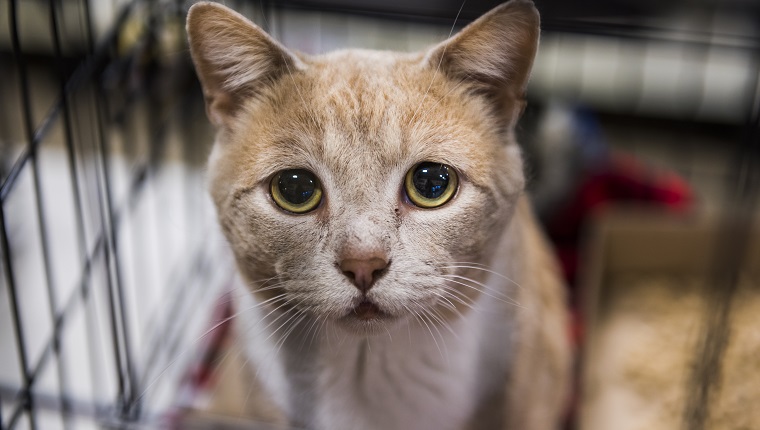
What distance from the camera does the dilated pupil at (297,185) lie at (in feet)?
2.30

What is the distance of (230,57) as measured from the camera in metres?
0.70

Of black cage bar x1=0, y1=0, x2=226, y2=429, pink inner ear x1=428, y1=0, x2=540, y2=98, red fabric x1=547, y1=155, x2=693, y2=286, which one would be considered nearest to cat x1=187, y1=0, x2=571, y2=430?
pink inner ear x1=428, y1=0, x2=540, y2=98

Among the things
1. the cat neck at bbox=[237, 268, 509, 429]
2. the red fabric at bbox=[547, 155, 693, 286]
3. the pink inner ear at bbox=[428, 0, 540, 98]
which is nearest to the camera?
the pink inner ear at bbox=[428, 0, 540, 98]

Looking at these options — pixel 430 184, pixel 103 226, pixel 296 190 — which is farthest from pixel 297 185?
pixel 103 226

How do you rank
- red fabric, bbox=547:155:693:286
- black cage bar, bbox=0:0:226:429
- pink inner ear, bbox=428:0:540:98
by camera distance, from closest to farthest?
pink inner ear, bbox=428:0:540:98 → black cage bar, bbox=0:0:226:429 → red fabric, bbox=547:155:693:286

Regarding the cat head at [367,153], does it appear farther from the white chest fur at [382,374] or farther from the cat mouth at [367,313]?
the white chest fur at [382,374]

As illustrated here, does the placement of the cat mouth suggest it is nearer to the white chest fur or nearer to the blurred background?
the white chest fur

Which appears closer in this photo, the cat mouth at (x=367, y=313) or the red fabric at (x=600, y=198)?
the cat mouth at (x=367, y=313)

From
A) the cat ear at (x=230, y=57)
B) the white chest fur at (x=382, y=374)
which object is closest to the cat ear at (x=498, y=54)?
the cat ear at (x=230, y=57)

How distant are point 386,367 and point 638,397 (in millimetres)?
792

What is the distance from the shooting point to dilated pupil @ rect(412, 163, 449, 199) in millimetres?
702

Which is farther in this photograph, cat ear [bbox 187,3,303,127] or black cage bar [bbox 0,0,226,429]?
black cage bar [bbox 0,0,226,429]

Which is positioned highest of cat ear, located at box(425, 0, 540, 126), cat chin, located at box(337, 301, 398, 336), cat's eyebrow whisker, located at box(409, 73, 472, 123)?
cat ear, located at box(425, 0, 540, 126)

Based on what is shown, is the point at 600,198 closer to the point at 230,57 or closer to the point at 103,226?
the point at 103,226
